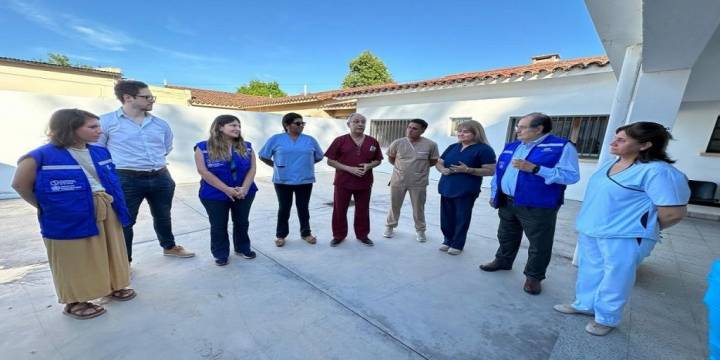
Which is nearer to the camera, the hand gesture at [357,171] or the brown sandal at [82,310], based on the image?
the brown sandal at [82,310]

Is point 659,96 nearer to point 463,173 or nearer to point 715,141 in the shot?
point 463,173

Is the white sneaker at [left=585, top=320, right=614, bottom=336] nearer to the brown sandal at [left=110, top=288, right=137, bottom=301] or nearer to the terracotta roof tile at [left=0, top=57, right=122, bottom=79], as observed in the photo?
the brown sandal at [left=110, top=288, right=137, bottom=301]

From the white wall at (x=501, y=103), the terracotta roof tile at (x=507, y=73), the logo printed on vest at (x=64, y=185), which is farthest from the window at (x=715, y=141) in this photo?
the logo printed on vest at (x=64, y=185)

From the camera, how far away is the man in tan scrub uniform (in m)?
3.41

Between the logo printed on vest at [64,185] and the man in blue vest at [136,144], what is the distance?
0.60 meters

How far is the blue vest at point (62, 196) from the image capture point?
1692mm

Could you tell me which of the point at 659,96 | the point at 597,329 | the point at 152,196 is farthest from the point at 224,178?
the point at 659,96

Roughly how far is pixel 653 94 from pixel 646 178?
1.52 m

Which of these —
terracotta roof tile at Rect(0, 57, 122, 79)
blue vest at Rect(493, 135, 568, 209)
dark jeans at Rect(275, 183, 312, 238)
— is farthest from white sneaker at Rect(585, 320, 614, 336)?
terracotta roof tile at Rect(0, 57, 122, 79)

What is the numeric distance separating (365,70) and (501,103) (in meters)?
18.2

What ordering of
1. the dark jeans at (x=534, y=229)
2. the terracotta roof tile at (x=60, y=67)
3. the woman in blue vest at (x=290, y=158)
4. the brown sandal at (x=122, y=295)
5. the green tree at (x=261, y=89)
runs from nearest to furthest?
the brown sandal at (x=122, y=295) → the dark jeans at (x=534, y=229) → the woman in blue vest at (x=290, y=158) → the terracotta roof tile at (x=60, y=67) → the green tree at (x=261, y=89)

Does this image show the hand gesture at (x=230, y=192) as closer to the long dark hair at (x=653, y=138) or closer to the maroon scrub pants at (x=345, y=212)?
the maroon scrub pants at (x=345, y=212)

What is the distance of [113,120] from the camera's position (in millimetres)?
2385

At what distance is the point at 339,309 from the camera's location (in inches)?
84.5
